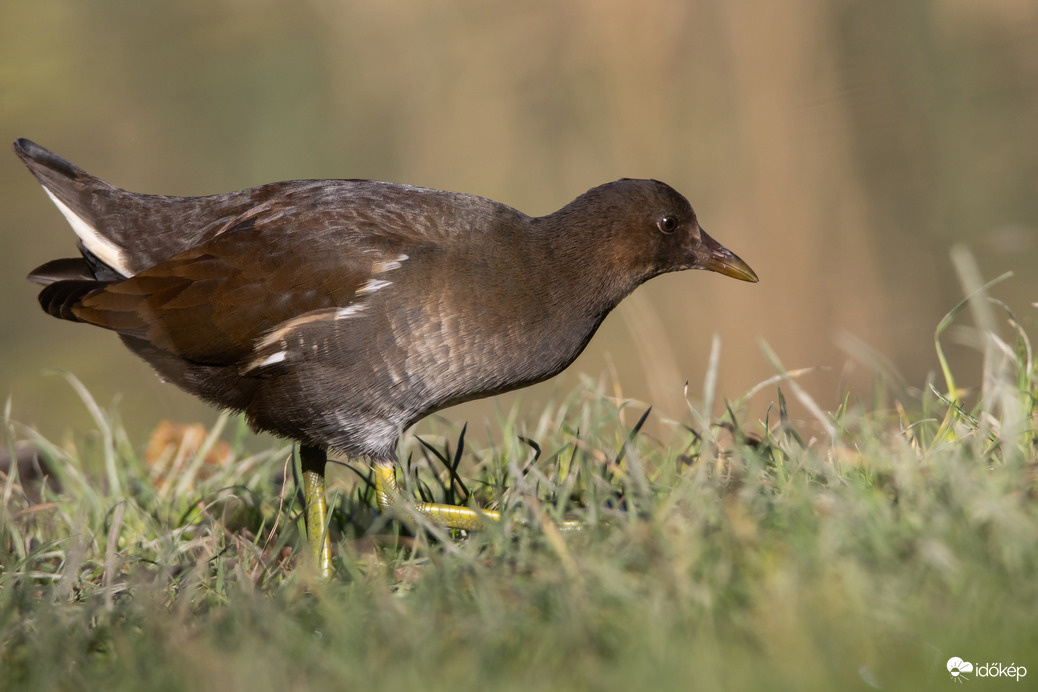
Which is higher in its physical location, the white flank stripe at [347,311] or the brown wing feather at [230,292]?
the brown wing feather at [230,292]

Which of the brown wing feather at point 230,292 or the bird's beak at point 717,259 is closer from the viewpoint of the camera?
the brown wing feather at point 230,292

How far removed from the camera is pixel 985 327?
3.81m

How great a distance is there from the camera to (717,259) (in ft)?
13.7

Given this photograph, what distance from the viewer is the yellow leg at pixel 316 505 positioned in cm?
353

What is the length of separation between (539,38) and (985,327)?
16.3ft

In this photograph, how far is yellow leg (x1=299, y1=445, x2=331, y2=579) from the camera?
139 inches

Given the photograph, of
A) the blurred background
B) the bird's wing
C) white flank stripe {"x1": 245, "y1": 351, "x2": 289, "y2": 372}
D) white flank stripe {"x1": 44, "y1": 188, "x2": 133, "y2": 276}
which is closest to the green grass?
white flank stripe {"x1": 245, "y1": 351, "x2": 289, "y2": 372}

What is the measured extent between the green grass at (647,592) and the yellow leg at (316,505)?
0.13 m

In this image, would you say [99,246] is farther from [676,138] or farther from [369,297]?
[676,138]

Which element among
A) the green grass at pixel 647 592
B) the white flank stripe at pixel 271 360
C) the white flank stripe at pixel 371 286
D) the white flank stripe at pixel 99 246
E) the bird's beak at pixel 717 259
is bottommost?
the green grass at pixel 647 592

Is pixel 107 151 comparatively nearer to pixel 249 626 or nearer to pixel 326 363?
pixel 326 363

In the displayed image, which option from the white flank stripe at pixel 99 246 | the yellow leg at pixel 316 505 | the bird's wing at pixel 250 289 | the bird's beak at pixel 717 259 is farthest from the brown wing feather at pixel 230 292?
the bird's beak at pixel 717 259

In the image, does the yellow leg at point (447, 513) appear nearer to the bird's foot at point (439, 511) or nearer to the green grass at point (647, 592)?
the bird's foot at point (439, 511)

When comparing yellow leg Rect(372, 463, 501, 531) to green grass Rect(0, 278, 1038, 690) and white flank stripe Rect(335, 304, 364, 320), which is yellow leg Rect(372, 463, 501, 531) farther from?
white flank stripe Rect(335, 304, 364, 320)
